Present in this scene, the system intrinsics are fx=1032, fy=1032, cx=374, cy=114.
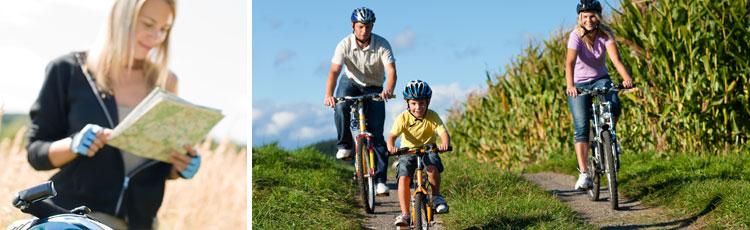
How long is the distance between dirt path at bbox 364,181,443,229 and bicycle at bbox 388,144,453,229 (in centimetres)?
91

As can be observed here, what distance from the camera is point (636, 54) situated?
39.6 ft

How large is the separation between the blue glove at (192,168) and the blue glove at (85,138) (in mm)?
484

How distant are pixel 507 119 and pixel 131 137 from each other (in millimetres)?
12451

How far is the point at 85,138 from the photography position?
423 cm

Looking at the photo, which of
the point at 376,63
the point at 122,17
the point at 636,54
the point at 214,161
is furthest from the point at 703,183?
the point at 122,17

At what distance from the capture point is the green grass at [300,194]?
7.47 m

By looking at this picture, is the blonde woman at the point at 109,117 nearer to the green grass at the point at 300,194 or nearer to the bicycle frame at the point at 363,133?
the green grass at the point at 300,194

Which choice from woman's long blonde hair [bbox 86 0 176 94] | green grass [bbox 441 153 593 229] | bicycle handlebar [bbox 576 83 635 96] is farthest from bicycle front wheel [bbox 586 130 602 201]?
woman's long blonde hair [bbox 86 0 176 94]

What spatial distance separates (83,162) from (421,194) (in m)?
2.44

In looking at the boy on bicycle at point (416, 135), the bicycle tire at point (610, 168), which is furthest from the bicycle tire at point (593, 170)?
the boy on bicycle at point (416, 135)

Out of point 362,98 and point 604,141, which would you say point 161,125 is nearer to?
point 362,98

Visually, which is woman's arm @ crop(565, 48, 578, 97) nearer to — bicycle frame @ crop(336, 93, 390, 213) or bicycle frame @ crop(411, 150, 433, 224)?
Result: bicycle frame @ crop(336, 93, 390, 213)

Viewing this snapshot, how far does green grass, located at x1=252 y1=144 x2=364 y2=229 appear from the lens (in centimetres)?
747

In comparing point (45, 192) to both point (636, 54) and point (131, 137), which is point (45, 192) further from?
point (636, 54)
